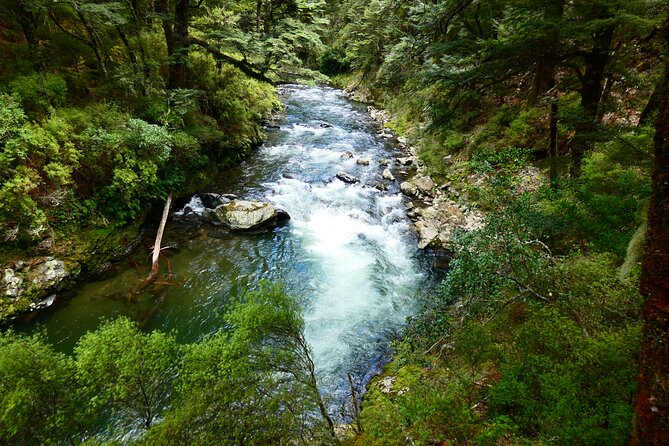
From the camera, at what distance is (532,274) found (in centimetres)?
520

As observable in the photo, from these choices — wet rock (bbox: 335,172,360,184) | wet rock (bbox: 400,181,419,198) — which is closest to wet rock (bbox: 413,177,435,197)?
wet rock (bbox: 400,181,419,198)

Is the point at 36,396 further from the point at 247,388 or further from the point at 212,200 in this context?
the point at 212,200

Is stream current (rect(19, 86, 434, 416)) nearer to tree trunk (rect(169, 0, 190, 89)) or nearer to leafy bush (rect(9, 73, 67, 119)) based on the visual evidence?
leafy bush (rect(9, 73, 67, 119))

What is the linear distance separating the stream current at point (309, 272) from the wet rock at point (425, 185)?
40.5 inches

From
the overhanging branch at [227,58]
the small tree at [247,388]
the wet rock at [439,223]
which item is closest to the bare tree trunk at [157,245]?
the overhanging branch at [227,58]

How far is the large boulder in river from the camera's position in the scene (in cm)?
1148

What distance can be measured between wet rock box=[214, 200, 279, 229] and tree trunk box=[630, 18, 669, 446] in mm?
10595

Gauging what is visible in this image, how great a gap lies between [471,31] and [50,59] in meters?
15.9

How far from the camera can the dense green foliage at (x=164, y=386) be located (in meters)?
3.53

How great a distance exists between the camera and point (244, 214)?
38.1 ft

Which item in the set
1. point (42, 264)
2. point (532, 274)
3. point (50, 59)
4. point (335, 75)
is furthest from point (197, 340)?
point (335, 75)

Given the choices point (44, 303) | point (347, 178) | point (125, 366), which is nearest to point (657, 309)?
point (125, 366)

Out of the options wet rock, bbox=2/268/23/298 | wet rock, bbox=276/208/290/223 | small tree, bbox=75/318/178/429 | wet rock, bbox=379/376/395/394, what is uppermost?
small tree, bbox=75/318/178/429

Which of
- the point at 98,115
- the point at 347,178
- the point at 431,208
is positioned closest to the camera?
the point at 98,115
